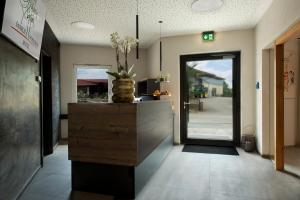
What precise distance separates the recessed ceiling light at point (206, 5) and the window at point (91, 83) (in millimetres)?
3367

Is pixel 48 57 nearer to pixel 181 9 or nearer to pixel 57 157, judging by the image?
pixel 57 157

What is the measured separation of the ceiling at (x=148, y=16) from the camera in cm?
331

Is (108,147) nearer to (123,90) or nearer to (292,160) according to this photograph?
(123,90)

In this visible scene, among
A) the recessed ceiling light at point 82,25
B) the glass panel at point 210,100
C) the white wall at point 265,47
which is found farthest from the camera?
the glass panel at point 210,100

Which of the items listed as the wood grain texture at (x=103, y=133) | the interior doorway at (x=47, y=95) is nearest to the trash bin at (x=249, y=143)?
the wood grain texture at (x=103, y=133)

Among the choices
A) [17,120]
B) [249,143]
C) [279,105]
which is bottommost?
[249,143]

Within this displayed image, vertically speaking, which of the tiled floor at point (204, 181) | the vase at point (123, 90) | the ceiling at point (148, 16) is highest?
the ceiling at point (148, 16)

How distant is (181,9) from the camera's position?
11.5 feet

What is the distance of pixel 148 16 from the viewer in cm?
380

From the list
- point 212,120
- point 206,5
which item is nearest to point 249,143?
point 212,120

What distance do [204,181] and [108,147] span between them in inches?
57.1

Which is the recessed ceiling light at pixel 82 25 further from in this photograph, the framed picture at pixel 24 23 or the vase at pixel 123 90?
the vase at pixel 123 90

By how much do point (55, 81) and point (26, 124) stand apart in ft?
7.99

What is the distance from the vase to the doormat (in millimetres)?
2573
